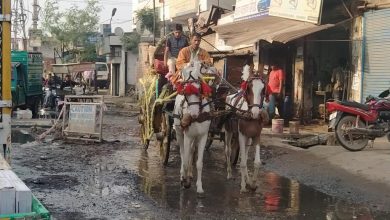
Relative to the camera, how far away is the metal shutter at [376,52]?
44.8 feet

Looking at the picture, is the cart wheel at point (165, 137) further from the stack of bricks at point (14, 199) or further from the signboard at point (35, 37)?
the signboard at point (35, 37)

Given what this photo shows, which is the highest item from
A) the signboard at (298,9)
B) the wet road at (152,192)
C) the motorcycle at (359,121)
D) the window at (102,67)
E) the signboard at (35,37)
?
the signboard at (35,37)

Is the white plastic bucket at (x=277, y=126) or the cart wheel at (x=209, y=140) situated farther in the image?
the white plastic bucket at (x=277, y=126)

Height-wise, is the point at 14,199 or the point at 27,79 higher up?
the point at 27,79

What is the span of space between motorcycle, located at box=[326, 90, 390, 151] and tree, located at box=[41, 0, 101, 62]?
40386 mm

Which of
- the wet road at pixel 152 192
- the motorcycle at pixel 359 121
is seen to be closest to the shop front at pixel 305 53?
the motorcycle at pixel 359 121

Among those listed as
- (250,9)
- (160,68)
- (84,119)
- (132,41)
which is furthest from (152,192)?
(132,41)

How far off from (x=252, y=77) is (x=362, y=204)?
2.43 meters

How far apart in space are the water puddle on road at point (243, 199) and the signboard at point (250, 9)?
1016 centimetres

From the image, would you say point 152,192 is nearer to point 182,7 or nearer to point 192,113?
point 192,113

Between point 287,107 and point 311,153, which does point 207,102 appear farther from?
point 287,107

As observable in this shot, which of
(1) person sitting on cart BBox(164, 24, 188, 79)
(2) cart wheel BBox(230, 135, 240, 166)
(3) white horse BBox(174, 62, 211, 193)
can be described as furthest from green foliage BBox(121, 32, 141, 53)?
(3) white horse BBox(174, 62, 211, 193)

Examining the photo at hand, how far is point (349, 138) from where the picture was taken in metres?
11.5

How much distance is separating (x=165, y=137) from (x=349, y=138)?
3926 millimetres
